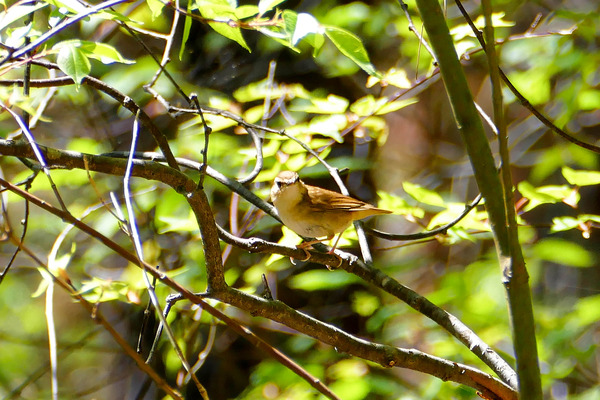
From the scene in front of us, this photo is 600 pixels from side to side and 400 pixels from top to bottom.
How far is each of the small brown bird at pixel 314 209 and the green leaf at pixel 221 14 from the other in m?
1.11

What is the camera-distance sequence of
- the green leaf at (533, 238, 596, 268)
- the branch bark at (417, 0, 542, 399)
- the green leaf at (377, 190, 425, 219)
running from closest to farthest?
1. the branch bark at (417, 0, 542, 399)
2. the green leaf at (377, 190, 425, 219)
3. the green leaf at (533, 238, 596, 268)

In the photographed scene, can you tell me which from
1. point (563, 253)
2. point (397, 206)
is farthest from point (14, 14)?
point (563, 253)

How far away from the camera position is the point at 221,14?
43.8 inches

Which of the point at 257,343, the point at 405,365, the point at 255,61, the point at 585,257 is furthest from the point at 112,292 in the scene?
the point at 255,61

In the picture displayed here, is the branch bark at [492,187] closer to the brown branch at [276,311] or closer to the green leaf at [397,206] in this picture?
the brown branch at [276,311]

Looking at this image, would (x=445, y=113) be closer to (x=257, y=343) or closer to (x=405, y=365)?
(x=405, y=365)

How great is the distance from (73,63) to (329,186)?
256 cm

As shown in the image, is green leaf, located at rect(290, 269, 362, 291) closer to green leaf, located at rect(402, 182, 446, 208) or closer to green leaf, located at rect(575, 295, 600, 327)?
green leaf, located at rect(402, 182, 446, 208)

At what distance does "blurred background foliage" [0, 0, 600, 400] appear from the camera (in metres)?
2.32

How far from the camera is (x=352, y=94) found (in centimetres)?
379

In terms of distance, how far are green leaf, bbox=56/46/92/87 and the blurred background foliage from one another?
16cm

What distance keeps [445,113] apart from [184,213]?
278cm

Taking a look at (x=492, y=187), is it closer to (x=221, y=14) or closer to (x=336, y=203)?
(x=221, y=14)

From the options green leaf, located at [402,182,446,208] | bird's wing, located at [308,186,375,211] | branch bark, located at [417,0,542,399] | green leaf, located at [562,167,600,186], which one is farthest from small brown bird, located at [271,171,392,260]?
branch bark, located at [417,0,542,399]
